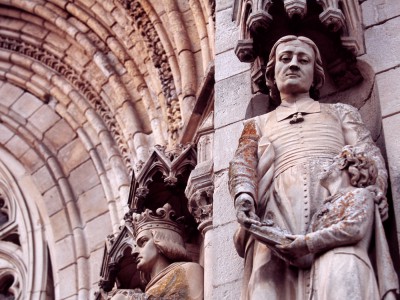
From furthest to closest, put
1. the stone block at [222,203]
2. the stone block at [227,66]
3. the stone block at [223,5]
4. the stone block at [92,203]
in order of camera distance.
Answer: the stone block at [92,203]
the stone block at [223,5]
the stone block at [227,66]
the stone block at [222,203]

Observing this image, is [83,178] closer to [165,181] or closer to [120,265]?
[120,265]

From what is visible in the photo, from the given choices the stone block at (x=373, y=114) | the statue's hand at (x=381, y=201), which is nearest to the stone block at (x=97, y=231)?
the stone block at (x=373, y=114)

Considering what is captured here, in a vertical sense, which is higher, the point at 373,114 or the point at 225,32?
the point at 225,32

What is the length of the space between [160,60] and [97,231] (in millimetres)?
2141

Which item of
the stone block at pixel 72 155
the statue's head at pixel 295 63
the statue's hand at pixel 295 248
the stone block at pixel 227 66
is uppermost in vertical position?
the stone block at pixel 72 155

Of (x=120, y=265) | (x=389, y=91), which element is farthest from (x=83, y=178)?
(x=389, y=91)

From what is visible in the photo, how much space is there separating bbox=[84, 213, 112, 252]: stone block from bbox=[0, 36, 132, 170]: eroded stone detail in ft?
2.28

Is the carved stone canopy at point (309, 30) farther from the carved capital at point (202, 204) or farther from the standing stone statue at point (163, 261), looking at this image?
the standing stone statue at point (163, 261)

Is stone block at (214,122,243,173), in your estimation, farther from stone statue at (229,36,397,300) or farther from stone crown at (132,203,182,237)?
stone crown at (132,203,182,237)

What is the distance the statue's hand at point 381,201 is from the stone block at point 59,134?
751 centimetres

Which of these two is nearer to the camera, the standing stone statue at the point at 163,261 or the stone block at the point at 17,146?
the standing stone statue at the point at 163,261

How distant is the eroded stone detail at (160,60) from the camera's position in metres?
11.7

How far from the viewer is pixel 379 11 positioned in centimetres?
844

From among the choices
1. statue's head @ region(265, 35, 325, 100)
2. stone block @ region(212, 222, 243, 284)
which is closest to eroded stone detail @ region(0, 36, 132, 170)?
stone block @ region(212, 222, 243, 284)
